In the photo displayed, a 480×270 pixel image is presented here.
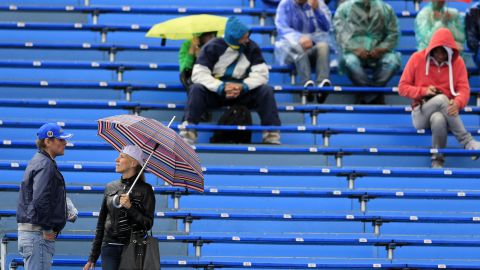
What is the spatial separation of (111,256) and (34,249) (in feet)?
1.89

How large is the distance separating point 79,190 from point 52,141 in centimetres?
189

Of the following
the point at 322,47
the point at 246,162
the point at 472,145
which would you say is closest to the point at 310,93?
the point at 322,47

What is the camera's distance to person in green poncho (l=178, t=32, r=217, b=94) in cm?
1091

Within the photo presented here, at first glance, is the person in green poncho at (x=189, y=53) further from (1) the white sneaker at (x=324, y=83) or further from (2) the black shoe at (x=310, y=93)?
(1) the white sneaker at (x=324, y=83)

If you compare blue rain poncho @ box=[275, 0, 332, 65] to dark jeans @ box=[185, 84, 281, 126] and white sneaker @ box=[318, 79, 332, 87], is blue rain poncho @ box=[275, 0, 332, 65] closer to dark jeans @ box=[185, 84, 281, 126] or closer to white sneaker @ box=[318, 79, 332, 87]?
white sneaker @ box=[318, 79, 332, 87]

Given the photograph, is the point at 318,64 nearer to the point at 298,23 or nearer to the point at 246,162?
the point at 298,23

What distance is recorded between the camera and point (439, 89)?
35.2 ft

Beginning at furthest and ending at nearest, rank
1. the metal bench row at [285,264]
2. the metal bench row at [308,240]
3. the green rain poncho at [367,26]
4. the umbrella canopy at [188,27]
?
the green rain poncho at [367,26] → the umbrella canopy at [188,27] → the metal bench row at [308,240] → the metal bench row at [285,264]

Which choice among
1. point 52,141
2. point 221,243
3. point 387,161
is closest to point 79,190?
point 221,243

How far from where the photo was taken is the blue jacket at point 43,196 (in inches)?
314

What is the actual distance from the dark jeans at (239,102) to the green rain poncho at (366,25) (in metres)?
1.23

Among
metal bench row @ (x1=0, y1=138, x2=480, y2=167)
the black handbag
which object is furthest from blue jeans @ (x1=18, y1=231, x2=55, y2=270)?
metal bench row @ (x1=0, y1=138, x2=480, y2=167)

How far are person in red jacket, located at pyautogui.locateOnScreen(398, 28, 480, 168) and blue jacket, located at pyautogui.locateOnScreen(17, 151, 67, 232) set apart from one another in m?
3.69

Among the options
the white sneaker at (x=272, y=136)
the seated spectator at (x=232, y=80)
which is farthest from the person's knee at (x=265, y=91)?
the white sneaker at (x=272, y=136)
